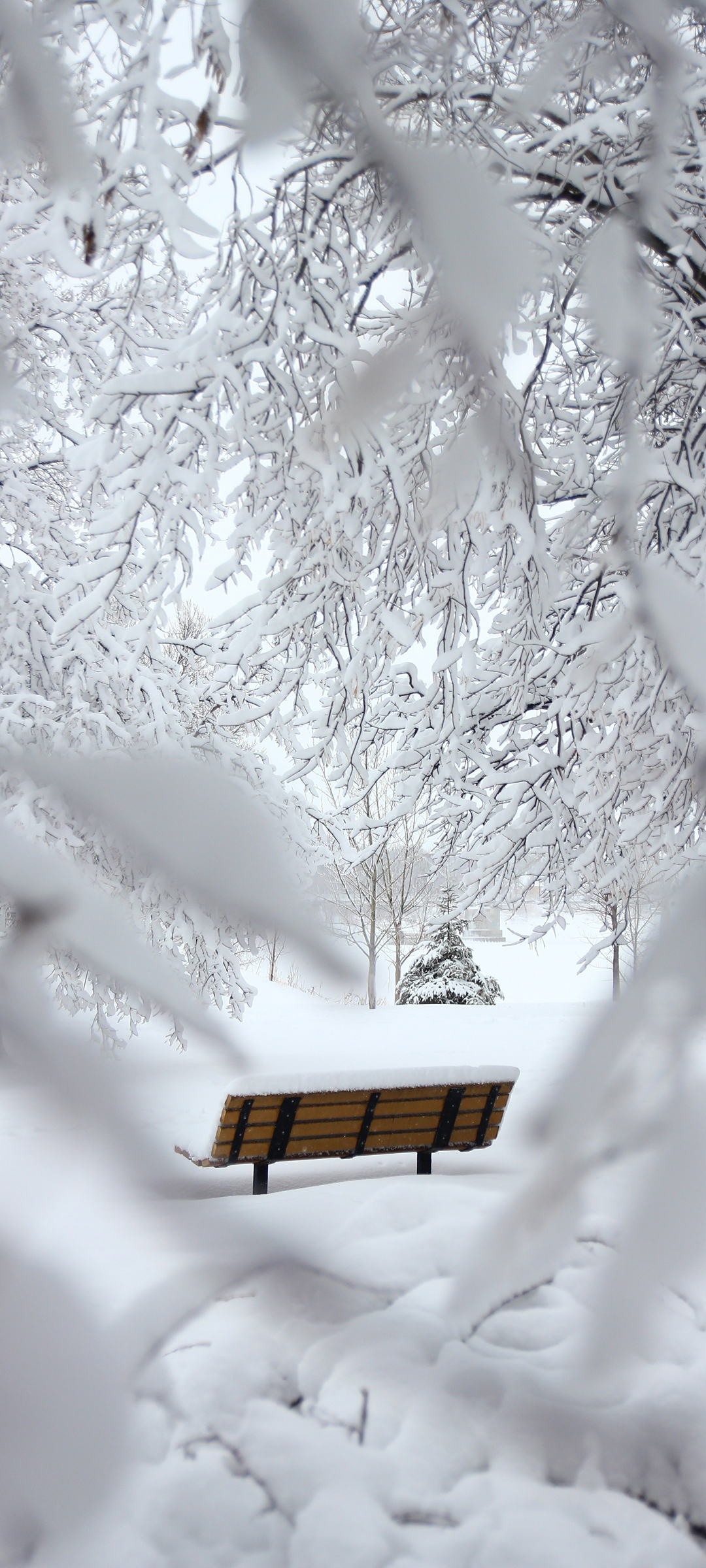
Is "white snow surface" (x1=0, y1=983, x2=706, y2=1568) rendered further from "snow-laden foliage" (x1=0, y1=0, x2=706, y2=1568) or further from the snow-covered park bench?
the snow-covered park bench

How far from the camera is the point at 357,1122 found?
3.82m

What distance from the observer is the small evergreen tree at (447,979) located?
1248 centimetres

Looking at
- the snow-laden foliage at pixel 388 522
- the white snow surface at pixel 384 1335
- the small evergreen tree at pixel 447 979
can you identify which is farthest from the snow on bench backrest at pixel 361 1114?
the small evergreen tree at pixel 447 979

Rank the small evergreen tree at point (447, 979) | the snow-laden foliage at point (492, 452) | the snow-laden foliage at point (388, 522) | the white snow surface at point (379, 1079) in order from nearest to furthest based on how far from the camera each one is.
→ the snow-laden foliage at point (388, 522) < the snow-laden foliage at point (492, 452) < the white snow surface at point (379, 1079) < the small evergreen tree at point (447, 979)

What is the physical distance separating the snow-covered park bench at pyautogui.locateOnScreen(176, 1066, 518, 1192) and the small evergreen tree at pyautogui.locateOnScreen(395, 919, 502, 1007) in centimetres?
798

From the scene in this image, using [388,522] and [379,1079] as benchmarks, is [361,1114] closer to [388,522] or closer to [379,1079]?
[379,1079]

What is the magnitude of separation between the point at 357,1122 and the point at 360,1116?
27 millimetres

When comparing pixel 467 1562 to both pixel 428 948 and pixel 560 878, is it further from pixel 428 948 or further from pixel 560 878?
pixel 428 948

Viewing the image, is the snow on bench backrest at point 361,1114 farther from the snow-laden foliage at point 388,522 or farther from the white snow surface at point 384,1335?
the white snow surface at point 384,1335

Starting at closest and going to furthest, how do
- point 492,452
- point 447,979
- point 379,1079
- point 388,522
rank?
1. point 492,452
2. point 388,522
3. point 379,1079
4. point 447,979

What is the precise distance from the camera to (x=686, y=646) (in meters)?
0.27

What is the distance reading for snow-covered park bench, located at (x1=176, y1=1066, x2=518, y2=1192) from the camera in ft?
11.6

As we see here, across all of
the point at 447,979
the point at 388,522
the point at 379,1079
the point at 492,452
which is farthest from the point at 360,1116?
the point at 447,979

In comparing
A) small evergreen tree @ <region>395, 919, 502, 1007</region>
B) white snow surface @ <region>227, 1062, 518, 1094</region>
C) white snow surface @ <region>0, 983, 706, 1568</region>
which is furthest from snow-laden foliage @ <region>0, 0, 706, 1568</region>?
small evergreen tree @ <region>395, 919, 502, 1007</region>
